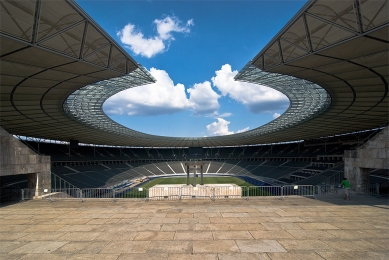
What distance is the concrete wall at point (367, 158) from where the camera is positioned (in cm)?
1579

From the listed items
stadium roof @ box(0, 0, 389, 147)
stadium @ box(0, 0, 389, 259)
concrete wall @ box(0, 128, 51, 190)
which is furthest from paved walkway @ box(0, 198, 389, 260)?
stadium roof @ box(0, 0, 389, 147)

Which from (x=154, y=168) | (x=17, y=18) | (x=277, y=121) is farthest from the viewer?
(x=154, y=168)

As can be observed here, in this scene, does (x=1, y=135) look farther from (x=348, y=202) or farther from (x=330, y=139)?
(x=330, y=139)

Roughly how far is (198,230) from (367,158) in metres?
14.7

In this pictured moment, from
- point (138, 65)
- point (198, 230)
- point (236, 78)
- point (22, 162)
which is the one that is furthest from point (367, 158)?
point (22, 162)

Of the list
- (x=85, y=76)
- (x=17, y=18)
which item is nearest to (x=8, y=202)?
(x=85, y=76)

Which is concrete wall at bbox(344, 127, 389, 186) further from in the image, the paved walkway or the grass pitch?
the grass pitch

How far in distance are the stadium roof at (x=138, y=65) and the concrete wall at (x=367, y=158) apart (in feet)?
16.8

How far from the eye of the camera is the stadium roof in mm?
10852

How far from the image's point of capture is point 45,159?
18891 mm

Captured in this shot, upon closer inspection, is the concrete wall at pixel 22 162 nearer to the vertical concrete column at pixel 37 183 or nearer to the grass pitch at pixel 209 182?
the vertical concrete column at pixel 37 183

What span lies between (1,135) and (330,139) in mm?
71981

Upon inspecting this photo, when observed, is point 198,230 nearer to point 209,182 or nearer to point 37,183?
point 37,183

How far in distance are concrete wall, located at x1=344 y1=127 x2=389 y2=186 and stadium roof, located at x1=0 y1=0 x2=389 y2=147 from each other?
5120 millimetres
